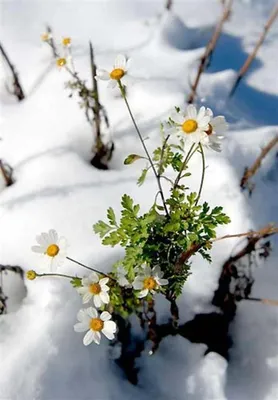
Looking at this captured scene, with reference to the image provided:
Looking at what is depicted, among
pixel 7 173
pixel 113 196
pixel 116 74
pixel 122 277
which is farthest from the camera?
Result: pixel 7 173

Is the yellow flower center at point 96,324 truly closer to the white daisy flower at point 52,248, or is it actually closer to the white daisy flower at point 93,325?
the white daisy flower at point 93,325

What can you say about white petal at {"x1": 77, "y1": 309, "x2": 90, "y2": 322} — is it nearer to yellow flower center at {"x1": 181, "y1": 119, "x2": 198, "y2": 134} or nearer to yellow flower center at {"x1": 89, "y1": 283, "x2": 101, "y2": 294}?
yellow flower center at {"x1": 89, "y1": 283, "x2": 101, "y2": 294}

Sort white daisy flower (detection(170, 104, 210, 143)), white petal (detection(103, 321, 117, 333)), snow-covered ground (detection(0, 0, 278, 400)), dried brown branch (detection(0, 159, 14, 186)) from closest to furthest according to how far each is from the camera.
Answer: white daisy flower (detection(170, 104, 210, 143)), white petal (detection(103, 321, 117, 333)), snow-covered ground (detection(0, 0, 278, 400)), dried brown branch (detection(0, 159, 14, 186))

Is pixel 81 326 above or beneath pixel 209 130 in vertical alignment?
beneath

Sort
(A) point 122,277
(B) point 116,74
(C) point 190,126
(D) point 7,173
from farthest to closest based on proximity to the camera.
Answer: (D) point 7,173 → (A) point 122,277 → (B) point 116,74 → (C) point 190,126

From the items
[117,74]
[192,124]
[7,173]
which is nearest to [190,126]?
[192,124]

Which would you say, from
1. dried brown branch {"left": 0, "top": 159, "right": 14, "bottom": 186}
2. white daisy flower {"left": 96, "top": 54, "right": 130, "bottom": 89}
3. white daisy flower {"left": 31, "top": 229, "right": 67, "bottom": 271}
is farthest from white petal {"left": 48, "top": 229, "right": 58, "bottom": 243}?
dried brown branch {"left": 0, "top": 159, "right": 14, "bottom": 186}

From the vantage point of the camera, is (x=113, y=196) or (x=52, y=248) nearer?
(x=52, y=248)

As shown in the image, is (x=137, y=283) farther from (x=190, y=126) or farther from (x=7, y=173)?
(x=7, y=173)
